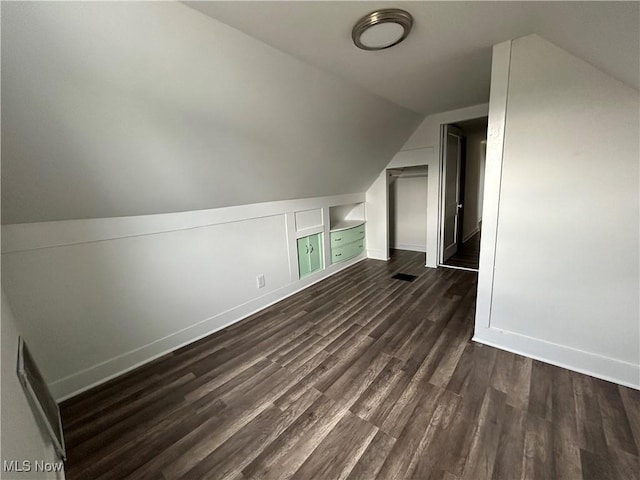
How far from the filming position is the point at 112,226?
6.20 feet

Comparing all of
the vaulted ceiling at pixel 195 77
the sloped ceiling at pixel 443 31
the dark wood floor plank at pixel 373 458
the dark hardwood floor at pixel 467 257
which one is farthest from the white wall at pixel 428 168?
the dark wood floor plank at pixel 373 458

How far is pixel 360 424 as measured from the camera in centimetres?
148

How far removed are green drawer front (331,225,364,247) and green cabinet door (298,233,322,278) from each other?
32cm

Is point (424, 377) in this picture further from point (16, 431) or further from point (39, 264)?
point (39, 264)

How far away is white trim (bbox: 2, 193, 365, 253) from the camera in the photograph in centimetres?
157

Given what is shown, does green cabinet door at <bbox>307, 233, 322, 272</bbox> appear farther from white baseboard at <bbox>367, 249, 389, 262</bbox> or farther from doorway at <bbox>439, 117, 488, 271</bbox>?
doorway at <bbox>439, 117, 488, 271</bbox>

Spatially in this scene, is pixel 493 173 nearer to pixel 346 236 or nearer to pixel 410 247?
pixel 346 236

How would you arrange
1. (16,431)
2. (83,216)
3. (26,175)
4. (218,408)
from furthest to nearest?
(83,216), (218,408), (26,175), (16,431)

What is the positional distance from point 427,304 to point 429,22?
253 centimetres

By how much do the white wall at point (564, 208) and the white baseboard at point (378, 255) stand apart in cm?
250

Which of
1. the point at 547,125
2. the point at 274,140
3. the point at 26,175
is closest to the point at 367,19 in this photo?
the point at 274,140

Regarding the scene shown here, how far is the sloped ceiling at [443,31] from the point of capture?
121 cm

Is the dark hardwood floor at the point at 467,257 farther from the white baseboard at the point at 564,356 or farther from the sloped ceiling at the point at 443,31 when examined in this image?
the sloped ceiling at the point at 443,31
